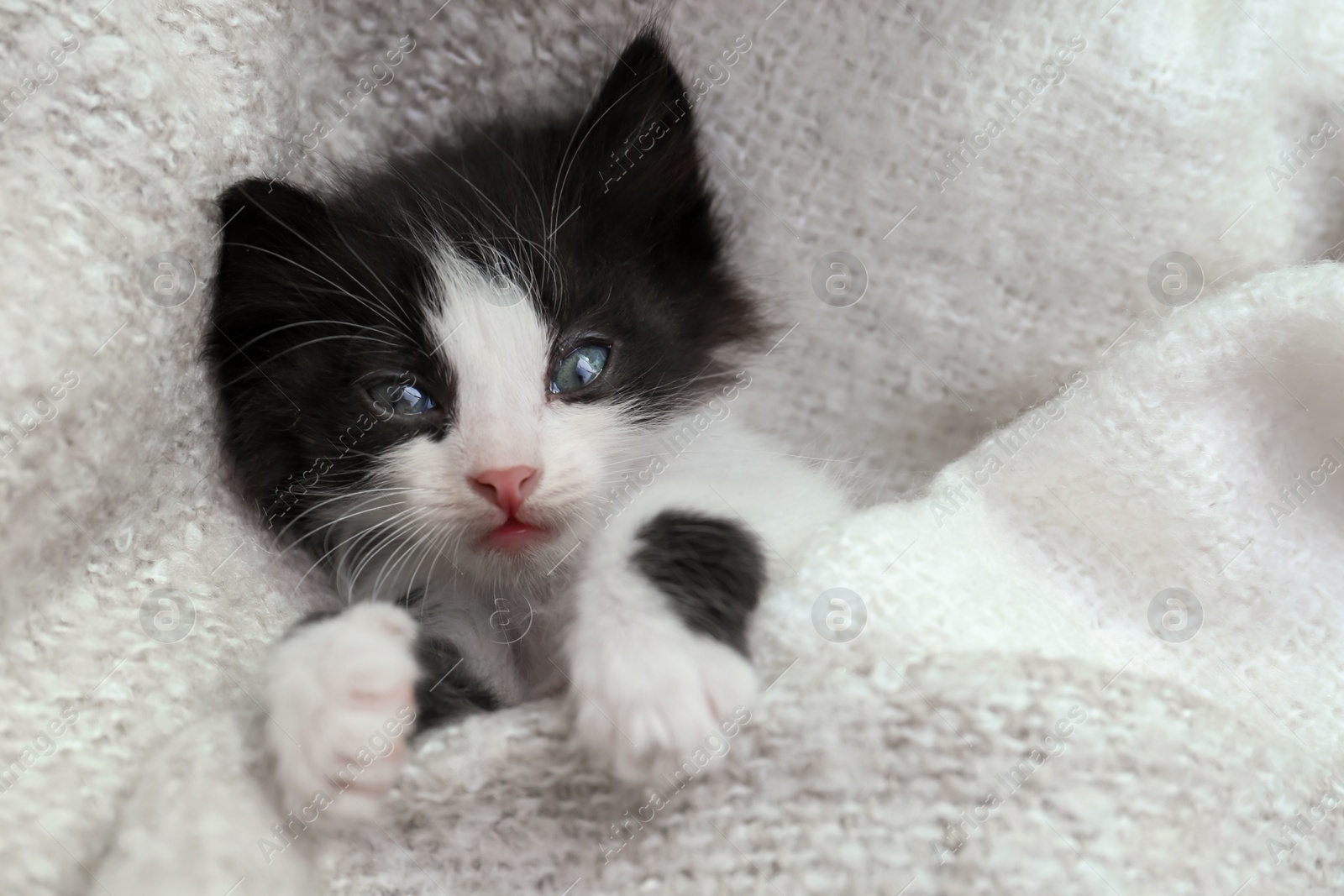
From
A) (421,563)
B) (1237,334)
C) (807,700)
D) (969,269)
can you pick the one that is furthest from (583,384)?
(1237,334)

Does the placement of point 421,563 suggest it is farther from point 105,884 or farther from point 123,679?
point 105,884

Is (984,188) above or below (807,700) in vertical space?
above

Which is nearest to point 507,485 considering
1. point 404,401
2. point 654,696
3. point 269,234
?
point 404,401

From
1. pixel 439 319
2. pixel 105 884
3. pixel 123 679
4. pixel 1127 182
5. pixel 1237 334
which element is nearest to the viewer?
pixel 105 884

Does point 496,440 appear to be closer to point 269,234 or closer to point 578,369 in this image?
point 578,369

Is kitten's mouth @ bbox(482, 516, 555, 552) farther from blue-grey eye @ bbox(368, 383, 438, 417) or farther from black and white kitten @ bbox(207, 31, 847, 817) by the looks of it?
→ blue-grey eye @ bbox(368, 383, 438, 417)

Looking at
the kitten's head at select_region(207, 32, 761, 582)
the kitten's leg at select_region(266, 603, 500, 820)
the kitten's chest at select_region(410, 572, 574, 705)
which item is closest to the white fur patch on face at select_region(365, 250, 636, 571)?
the kitten's head at select_region(207, 32, 761, 582)
